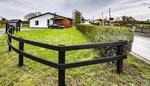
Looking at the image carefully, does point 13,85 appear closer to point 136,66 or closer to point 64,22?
point 136,66

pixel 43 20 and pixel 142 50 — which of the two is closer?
pixel 142 50

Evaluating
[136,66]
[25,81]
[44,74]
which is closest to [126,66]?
[136,66]

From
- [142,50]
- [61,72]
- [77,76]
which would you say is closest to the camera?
[61,72]

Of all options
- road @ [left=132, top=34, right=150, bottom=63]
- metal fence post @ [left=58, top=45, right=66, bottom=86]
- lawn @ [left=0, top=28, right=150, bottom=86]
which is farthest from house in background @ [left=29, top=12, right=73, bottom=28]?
metal fence post @ [left=58, top=45, right=66, bottom=86]

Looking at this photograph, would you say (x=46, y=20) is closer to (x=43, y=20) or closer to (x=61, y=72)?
(x=43, y=20)

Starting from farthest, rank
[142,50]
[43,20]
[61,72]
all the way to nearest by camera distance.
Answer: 1. [43,20]
2. [142,50]
3. [61,72]

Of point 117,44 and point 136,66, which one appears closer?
point 117,44

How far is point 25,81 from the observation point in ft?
19.7

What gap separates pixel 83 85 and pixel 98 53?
10.3ft

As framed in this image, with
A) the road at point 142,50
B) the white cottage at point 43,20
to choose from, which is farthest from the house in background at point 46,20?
the road at point 142,50

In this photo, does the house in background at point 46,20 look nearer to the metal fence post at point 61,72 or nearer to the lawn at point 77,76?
the lawn at point 77,76

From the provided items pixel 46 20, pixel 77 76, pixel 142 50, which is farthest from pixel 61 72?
pixel 46 20

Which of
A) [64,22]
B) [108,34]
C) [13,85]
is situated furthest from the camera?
[64,22]

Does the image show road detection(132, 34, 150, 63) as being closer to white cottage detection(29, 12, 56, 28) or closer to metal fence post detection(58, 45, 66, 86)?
metal fence post detection(58, 45, 66, 86)
